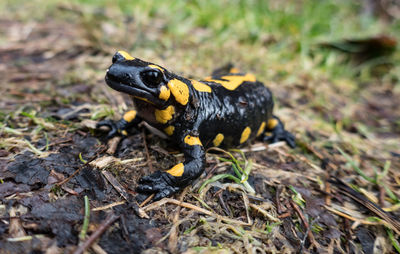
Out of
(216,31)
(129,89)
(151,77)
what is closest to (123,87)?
(129,89)

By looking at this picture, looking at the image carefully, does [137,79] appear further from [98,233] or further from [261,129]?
[261,129]

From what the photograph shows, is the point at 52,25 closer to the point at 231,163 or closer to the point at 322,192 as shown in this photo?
the point at 231,163

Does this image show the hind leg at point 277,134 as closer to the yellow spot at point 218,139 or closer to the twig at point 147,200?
the yellow spot at point 218,139

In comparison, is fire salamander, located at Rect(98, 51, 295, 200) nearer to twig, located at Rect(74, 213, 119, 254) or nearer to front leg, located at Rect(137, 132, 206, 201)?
front leg, located at Rect(137, 132, 206, 201)

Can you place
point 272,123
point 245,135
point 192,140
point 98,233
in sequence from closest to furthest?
1. point 98,233
2. point 192,140
3. point 245,135
4. point 272,123

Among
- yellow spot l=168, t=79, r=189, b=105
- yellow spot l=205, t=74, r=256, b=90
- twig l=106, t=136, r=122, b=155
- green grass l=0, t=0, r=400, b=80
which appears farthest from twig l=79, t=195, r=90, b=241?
green grass l=0, t=0, r=400, b=80

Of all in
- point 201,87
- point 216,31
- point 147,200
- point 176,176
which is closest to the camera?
point 147,200

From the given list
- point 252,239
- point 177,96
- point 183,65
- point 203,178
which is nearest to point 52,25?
point 183,65

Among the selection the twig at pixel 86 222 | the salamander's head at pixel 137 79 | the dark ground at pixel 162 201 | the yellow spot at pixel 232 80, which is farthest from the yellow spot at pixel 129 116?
the twig at pixel 86 222
